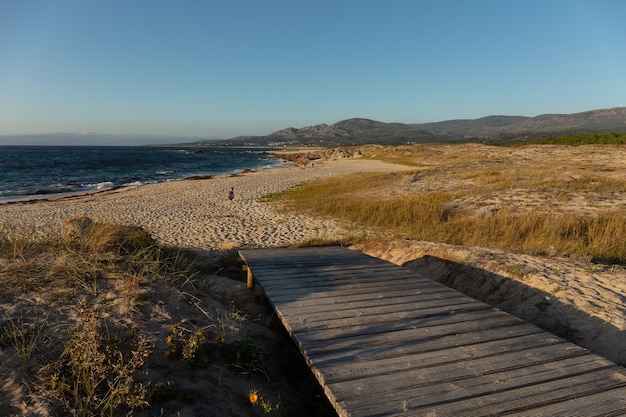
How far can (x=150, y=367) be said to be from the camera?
3117 mm

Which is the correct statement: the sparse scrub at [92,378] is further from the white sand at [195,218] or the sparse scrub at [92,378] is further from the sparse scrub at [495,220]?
the sparse scrub at [495,220]

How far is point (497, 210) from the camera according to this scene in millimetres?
12016

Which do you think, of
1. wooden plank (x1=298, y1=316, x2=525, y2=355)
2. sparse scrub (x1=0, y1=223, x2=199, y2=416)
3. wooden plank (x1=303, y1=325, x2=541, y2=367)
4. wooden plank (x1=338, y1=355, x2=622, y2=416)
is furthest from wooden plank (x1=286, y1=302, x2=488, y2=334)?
sparse scrub (x1=0, y1=223, x2=199, y2=416)

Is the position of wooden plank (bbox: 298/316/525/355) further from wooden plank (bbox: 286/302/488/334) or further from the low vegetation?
the low vegetation

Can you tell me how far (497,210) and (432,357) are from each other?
1044 centimetres

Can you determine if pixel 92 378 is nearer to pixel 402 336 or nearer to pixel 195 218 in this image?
pixel 402 336

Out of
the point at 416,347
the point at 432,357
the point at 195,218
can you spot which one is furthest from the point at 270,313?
the point at 195,218

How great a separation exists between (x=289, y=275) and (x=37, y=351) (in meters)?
3.03

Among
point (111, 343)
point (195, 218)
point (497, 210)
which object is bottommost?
point (195, 218)

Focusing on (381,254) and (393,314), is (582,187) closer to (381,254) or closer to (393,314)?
(381,254)

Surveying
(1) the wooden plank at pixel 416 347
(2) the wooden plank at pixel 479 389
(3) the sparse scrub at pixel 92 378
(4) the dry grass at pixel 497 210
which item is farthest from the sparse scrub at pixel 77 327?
(4) the dry grass at pixel 497 210

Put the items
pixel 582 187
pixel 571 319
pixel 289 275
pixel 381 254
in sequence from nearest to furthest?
pixel 571 319 → pixel 289 275 → pixel 381 254 → pixel 582 187

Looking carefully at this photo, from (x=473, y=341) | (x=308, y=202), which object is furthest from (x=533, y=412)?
(x=308, y=202)

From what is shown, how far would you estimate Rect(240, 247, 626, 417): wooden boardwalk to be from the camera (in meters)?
2.46
